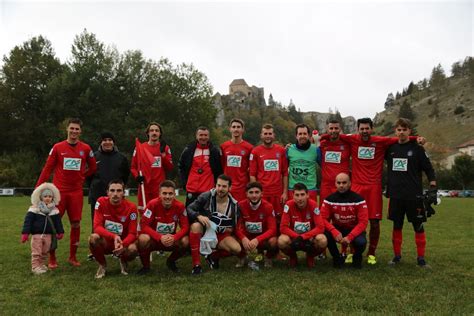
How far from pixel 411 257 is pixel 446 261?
557mm

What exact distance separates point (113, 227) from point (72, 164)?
5.00ft

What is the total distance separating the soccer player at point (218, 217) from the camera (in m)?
5.51

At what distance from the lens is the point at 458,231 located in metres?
11.0

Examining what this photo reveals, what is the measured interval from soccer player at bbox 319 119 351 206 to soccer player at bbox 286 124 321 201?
0.44 ft

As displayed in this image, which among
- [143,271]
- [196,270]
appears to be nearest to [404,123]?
[196,270]

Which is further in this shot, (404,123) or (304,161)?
(304,161)

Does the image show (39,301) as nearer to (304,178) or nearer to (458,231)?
(304,178)

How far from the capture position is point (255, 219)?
5906 millimetres

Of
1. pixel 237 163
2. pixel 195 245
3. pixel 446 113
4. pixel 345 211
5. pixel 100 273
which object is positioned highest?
pixel 446 113

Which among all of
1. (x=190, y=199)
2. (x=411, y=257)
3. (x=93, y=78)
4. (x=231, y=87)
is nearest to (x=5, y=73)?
(x=93, y=78)

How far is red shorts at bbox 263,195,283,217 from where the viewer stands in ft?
21.3

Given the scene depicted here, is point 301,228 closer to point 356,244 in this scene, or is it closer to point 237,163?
point 356,244

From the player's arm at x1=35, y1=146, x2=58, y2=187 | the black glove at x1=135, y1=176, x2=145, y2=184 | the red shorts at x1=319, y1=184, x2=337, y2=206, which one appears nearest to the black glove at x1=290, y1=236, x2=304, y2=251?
the red shorts at x1=319, y1=184, x2=337, y2=206

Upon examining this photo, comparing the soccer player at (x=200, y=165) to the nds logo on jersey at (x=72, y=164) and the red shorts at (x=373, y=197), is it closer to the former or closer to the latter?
the nds logo on jersey at (x=72, y=164)
